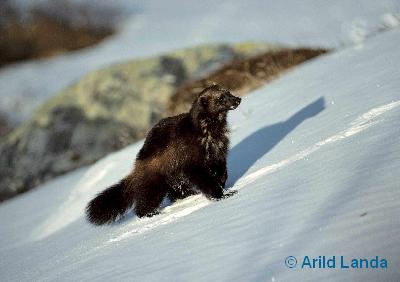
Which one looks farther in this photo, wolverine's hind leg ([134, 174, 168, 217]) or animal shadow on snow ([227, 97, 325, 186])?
animal shadow on snow ([227, 97, 325, 186])

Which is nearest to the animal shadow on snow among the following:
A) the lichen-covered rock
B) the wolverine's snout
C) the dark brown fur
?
the wolverine's snout

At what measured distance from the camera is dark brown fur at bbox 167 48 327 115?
8.84m

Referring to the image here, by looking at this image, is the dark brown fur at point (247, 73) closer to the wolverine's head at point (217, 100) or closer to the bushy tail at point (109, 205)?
the wolverine's head at point (217, 100)

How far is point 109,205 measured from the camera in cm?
430

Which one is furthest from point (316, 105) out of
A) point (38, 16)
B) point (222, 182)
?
point (38, 16)

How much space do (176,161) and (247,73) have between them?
4.66m

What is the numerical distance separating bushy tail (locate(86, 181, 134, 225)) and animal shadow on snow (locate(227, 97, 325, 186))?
822mm

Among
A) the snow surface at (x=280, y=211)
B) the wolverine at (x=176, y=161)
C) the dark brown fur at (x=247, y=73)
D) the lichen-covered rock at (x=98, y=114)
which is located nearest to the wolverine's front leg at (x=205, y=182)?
the wolverine at (x=176, y=161)

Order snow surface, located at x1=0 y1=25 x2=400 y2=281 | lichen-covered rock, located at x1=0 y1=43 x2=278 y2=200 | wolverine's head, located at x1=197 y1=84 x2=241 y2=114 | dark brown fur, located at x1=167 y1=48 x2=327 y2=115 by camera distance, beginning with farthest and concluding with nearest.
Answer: lichen-covered rock, located at x1=0 y1=43 x2=278 y2=200, dark brown fur, located at x1=167 y1=48 x2=327 y2=115, wolverine's head, located at x1=197 y1=84 x2=241 y2=114, snow surface, located at x1=0 y1=25 x2=400 y2=281

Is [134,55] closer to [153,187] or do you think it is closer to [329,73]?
[329,73]

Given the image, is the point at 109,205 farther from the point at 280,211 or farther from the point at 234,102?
the point at 280,211

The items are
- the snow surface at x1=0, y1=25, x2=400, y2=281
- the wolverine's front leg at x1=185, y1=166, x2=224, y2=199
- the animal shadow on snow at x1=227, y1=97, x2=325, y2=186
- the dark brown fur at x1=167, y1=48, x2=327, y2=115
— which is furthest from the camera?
the dark brown fur at x1=167, y1=48, x2=327, y2=115

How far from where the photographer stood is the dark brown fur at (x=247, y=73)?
8.84m

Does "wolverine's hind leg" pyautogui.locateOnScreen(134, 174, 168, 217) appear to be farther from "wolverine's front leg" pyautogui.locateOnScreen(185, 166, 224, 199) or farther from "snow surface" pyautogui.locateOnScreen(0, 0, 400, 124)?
"snow surface" pyautogui.locateOnScreen(0, 0, 400, 124)
